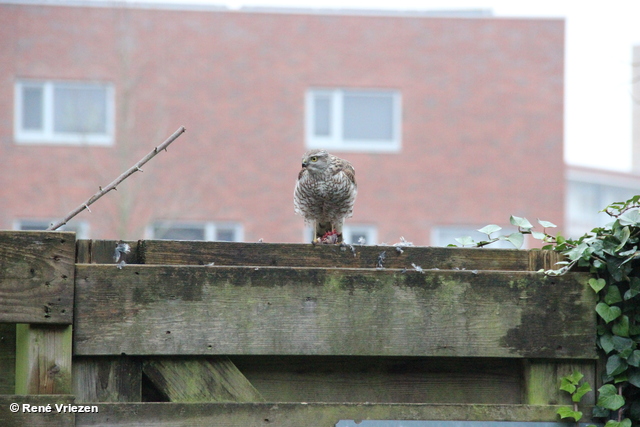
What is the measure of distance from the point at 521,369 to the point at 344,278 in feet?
1.89

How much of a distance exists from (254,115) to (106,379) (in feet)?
49.3

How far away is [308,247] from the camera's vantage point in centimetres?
230

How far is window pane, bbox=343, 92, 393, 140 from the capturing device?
17.0 metres

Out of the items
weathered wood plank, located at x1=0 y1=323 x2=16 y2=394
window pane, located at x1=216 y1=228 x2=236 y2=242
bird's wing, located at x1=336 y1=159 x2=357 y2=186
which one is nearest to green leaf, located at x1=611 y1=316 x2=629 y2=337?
weathered wood plank, located at x1=0 y1=323 x2=16 y2=394

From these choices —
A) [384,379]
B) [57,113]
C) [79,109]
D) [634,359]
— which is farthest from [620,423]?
[57,113]

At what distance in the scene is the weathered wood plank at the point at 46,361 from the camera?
Result: 1974 mm

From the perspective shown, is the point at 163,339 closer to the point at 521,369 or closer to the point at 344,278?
the point at 344,278

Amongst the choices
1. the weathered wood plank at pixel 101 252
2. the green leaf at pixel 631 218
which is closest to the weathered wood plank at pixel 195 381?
the weathered wood plank at pixel 101 252

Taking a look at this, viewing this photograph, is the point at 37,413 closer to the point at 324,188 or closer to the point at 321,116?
the point at 324,188

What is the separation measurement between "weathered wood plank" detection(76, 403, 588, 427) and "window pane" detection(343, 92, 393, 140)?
15.1 metres

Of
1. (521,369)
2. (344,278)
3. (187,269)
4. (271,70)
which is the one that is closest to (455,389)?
(521,369)

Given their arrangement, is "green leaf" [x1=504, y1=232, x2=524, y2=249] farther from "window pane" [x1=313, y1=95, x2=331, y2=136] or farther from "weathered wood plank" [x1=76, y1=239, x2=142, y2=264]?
"window pane" [x1=313, y1=95, x2=331, y2=136]

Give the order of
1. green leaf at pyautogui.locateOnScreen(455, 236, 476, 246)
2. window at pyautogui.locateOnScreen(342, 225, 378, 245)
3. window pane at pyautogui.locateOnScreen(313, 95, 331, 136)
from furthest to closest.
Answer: window pane at pyautogui.locateOnScreen(313, 95, 331, 136)
window at pyautogui.locateOnScreen(342, 225, 378, 245)
green leaf at pyautogui.locateOnScreen(455, 236, 476, 246)

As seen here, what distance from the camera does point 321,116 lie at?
17.0 metres
